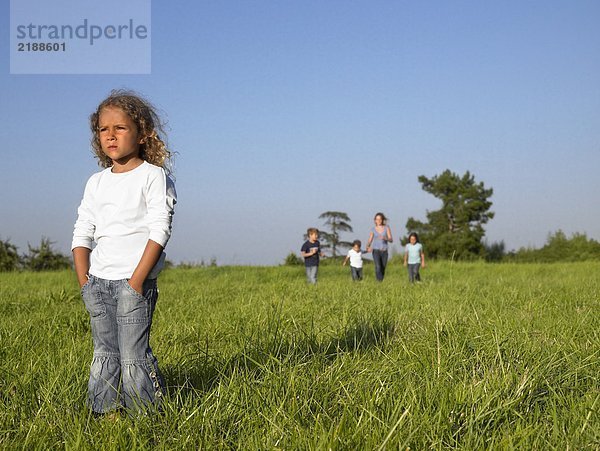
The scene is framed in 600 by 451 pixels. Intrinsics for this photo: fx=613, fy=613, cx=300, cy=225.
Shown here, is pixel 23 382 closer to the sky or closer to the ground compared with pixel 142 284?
closer to the ground

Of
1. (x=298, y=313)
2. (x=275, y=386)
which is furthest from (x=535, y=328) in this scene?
(x=275, y=386)

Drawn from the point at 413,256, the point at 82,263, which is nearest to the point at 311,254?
the point at 413,256

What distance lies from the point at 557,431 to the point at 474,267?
69.3ft

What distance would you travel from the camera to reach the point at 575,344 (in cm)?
415

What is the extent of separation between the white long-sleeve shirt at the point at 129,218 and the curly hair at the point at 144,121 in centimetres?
17

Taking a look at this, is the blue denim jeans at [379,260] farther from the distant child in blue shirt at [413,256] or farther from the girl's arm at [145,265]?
the girl's arm at [145,265]

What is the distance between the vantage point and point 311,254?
15.6m

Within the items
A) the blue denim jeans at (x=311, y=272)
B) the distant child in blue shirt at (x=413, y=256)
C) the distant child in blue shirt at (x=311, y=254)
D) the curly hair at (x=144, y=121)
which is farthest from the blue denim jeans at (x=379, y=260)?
the curly hair at (x=144, y=121)

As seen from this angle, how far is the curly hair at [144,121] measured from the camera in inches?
125

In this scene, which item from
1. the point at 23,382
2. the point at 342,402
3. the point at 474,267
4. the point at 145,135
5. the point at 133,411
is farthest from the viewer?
the point at 474,267

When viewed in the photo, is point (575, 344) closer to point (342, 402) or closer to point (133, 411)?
point (342, 402)

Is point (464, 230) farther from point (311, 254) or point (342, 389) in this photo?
point (342, 389)

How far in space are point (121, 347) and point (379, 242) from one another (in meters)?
12.6

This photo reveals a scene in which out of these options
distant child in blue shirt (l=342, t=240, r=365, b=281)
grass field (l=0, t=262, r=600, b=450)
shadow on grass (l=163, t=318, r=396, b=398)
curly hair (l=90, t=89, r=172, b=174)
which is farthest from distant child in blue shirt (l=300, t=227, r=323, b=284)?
curly hair (l=90, t=89, r=172, b=174)
